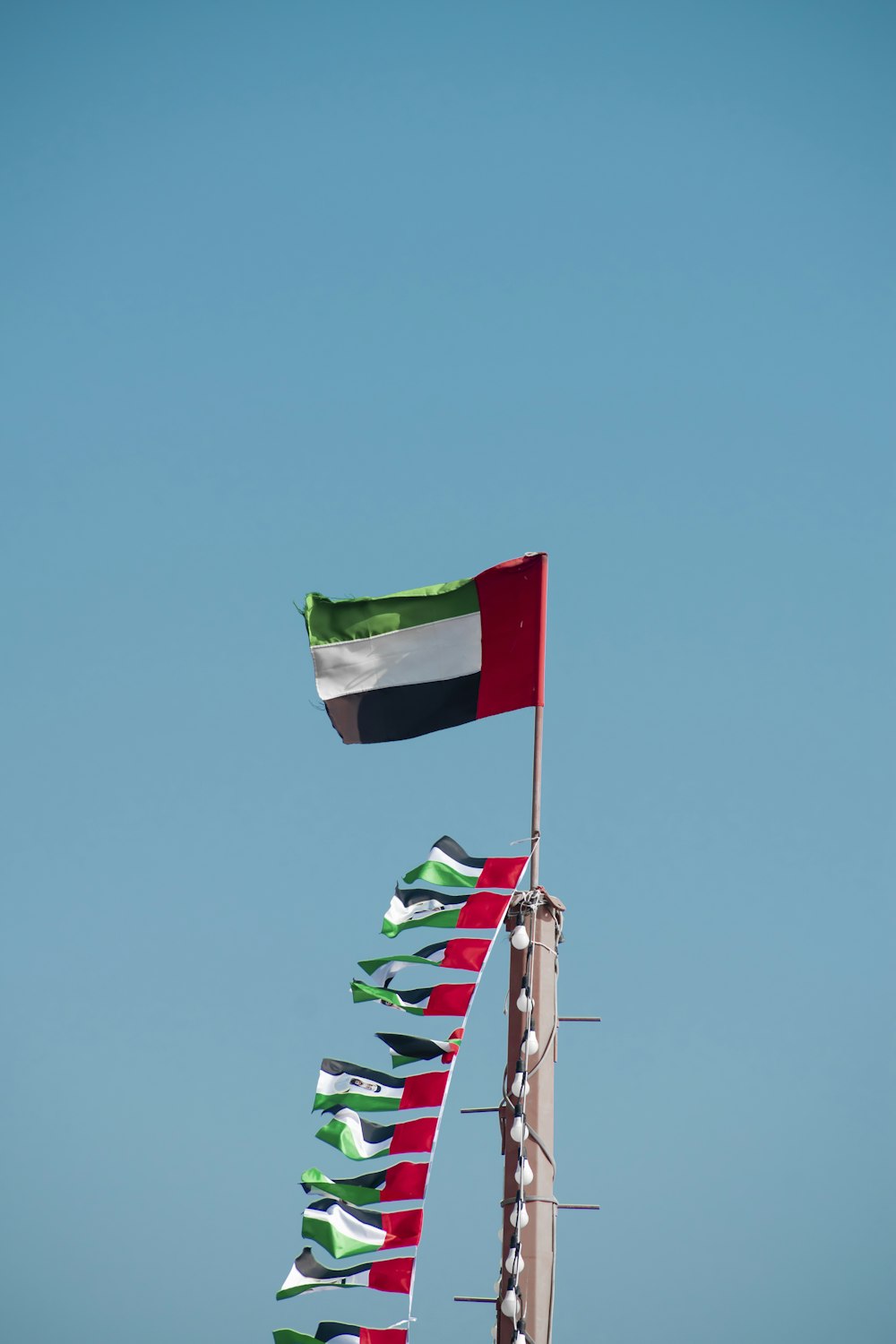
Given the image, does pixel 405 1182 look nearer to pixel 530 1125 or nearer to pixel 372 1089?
pixel 372 1089

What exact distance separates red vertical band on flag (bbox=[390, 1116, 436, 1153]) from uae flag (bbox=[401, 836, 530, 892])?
239 cm

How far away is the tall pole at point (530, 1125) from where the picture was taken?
42.2 feet

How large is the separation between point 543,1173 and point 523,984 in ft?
5.63

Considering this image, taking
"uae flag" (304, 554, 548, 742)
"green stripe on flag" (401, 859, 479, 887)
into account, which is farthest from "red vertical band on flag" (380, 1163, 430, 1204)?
"uae flag" (304, 554, 548, 742)

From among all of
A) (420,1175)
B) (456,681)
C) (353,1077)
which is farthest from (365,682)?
Result: (420,1175)

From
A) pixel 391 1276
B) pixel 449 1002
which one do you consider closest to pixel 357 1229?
pixel 391 1276

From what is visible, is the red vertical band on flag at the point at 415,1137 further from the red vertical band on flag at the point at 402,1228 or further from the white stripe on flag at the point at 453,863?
the white stripe on flag at the point at 453,863

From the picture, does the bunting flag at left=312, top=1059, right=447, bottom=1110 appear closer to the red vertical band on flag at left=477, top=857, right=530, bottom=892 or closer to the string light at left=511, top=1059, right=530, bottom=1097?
the string light at left=511, top=1059, right=530, bottom=1097

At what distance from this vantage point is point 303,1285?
13875 millimetres

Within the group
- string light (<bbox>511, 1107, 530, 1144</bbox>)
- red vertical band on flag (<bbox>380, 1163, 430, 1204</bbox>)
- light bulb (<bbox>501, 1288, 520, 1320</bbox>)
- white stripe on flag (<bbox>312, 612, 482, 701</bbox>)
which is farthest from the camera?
white stripe on flag (<bbox>312, 612, 482, 701</bbox>)

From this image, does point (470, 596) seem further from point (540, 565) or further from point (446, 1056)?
point (446, 1056)

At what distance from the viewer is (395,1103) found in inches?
576

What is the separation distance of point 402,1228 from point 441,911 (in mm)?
3123

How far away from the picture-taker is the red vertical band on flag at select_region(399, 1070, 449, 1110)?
1453 centimetres
